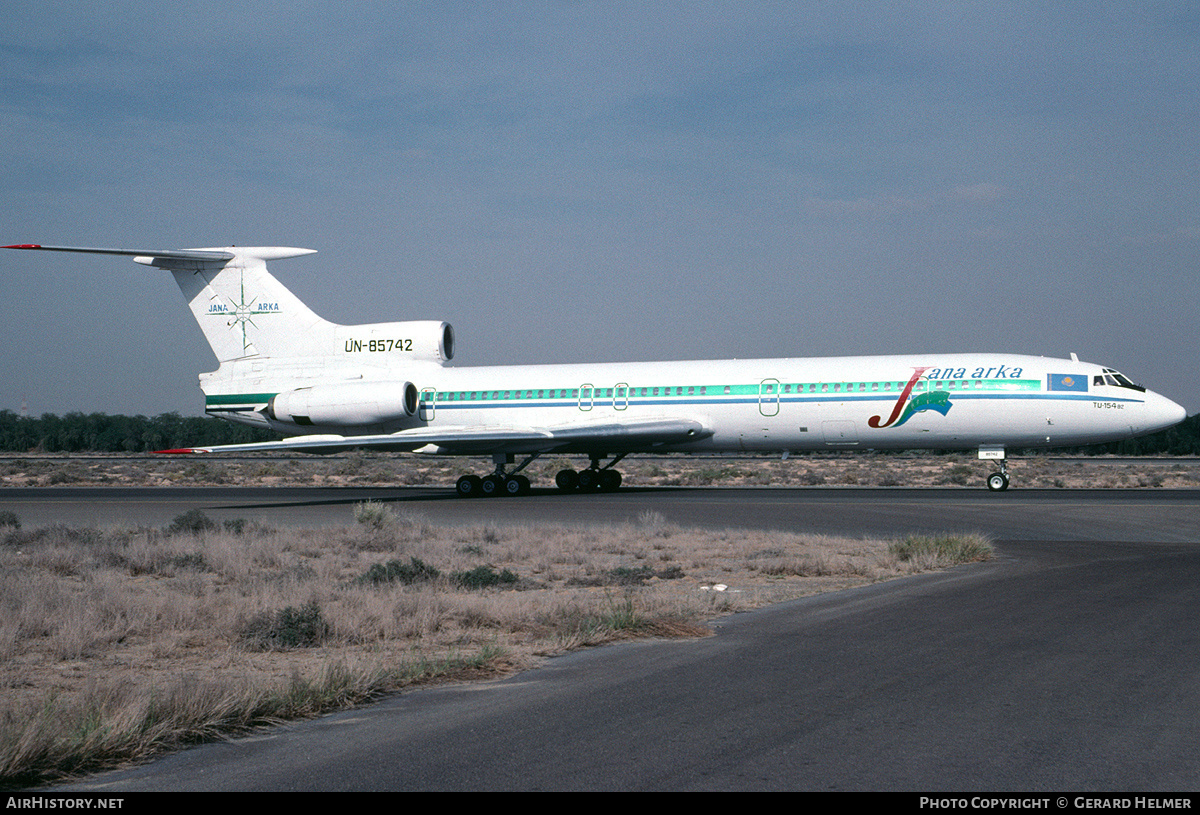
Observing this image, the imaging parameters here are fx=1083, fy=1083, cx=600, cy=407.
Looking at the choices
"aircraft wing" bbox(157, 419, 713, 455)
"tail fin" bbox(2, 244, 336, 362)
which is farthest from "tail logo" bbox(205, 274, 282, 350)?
"aircraft wing" bbox(157, 419, 713, 455)

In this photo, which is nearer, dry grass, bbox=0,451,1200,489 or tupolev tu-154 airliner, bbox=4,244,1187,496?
tupolev tu-154 airliner, bbox=4,244,1187,496

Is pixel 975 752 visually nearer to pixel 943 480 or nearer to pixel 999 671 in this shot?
pixel 999 671

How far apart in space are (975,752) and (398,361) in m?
31.3

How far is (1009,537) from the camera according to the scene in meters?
19.2

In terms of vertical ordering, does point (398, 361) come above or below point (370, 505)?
above

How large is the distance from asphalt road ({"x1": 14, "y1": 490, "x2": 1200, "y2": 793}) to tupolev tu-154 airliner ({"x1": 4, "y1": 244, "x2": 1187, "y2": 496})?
706 inches

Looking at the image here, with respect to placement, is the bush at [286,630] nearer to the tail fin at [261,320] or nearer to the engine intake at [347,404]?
the engine intake at [347,404]

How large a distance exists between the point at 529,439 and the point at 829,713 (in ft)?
83.1

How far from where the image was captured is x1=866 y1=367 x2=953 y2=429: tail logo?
30203mm

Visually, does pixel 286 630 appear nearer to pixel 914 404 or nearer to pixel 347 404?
pixel 914 404

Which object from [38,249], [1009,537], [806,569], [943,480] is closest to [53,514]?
[38,249]

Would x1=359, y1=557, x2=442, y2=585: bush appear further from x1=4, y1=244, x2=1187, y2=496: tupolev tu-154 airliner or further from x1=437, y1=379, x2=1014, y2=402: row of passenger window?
x1=437, y1=379, x2=1014, y2=402: row of passenger window

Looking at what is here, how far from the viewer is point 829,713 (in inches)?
263

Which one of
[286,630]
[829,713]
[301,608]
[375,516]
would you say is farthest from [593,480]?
[829,713]
